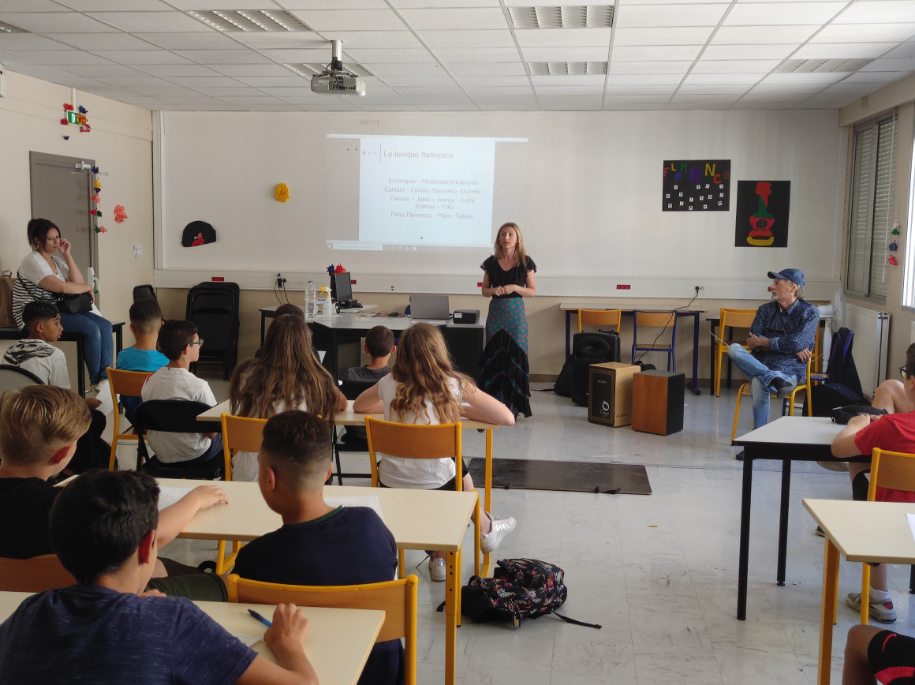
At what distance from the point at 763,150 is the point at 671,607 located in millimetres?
6194

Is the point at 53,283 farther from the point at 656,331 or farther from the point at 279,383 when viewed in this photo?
the point at 656,331

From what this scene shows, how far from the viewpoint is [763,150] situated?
27.9 ft

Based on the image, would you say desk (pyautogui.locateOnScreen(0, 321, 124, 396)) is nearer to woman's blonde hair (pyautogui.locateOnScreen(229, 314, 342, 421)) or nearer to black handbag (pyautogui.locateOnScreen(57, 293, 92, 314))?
black handbag (pyautogui.locateOnScreen(57, 293, 92, 314))

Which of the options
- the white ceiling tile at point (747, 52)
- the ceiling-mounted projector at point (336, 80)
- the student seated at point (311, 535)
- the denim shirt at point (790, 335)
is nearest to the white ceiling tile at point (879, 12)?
the white ceiling tile at point (747, 52)

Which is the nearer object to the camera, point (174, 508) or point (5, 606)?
point (5, 606)

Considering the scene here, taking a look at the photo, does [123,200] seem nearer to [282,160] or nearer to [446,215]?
[282,160]

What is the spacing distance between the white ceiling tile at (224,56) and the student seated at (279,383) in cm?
328

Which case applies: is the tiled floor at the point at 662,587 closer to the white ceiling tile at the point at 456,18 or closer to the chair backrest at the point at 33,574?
the chair backrest at the point at 33,574

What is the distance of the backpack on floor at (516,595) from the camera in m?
3.27

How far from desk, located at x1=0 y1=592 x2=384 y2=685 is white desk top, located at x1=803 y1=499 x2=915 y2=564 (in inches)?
51.3

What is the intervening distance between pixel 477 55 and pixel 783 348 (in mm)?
2957

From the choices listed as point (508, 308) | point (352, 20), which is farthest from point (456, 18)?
point (508, 308)

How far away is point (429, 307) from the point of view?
7469mm

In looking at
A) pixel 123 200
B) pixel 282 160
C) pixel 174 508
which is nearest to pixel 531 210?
pixel 282 160
